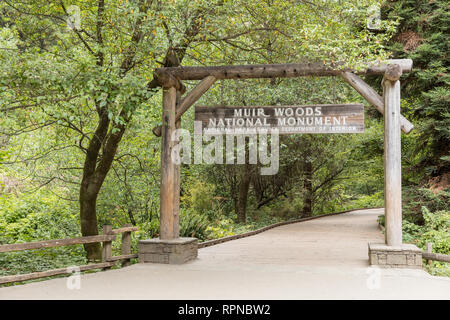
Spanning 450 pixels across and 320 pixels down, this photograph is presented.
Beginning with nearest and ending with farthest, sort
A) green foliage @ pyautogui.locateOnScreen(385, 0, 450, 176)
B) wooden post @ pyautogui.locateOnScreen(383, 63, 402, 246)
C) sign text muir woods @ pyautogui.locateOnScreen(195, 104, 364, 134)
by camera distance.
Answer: wooden post @ pyautogui.locateOnScreen(383, 63, 402, 246) → sign text muir woods @ pyautogui.locateOnScreen(195, 104, 364, 134) → green foliage @ pyautogui.locateOnScreen(385, 0, 450, 176)

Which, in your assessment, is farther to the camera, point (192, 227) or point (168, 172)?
point (192, 227)

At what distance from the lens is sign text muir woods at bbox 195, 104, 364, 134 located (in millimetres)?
8430

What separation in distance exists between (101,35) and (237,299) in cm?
599

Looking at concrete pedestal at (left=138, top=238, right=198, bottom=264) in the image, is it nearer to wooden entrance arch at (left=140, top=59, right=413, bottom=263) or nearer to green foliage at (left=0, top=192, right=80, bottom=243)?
wooden entrance arch at (left=140, top=59, right=413, bottom=263)

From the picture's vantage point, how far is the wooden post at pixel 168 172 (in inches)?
339

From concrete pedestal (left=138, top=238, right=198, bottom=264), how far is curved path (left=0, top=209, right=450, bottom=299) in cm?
25

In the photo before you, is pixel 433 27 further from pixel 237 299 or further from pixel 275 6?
pixel 237 299

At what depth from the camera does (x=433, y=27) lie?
→ 1320 centimetres

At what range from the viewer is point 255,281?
6617 mm

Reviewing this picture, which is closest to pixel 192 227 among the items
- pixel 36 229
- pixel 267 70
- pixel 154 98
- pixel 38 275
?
pixel 154 98

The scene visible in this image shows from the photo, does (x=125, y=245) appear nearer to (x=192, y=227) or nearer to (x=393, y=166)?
(x=192, y=227)

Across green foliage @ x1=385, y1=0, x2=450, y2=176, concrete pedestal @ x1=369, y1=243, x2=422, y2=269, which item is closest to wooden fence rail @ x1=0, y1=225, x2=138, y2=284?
concrete pedestal @ x1=369, y1=243, x2=422, y2=269

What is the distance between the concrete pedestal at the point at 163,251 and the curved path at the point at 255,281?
0.25 metres

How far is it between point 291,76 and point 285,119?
857mm
